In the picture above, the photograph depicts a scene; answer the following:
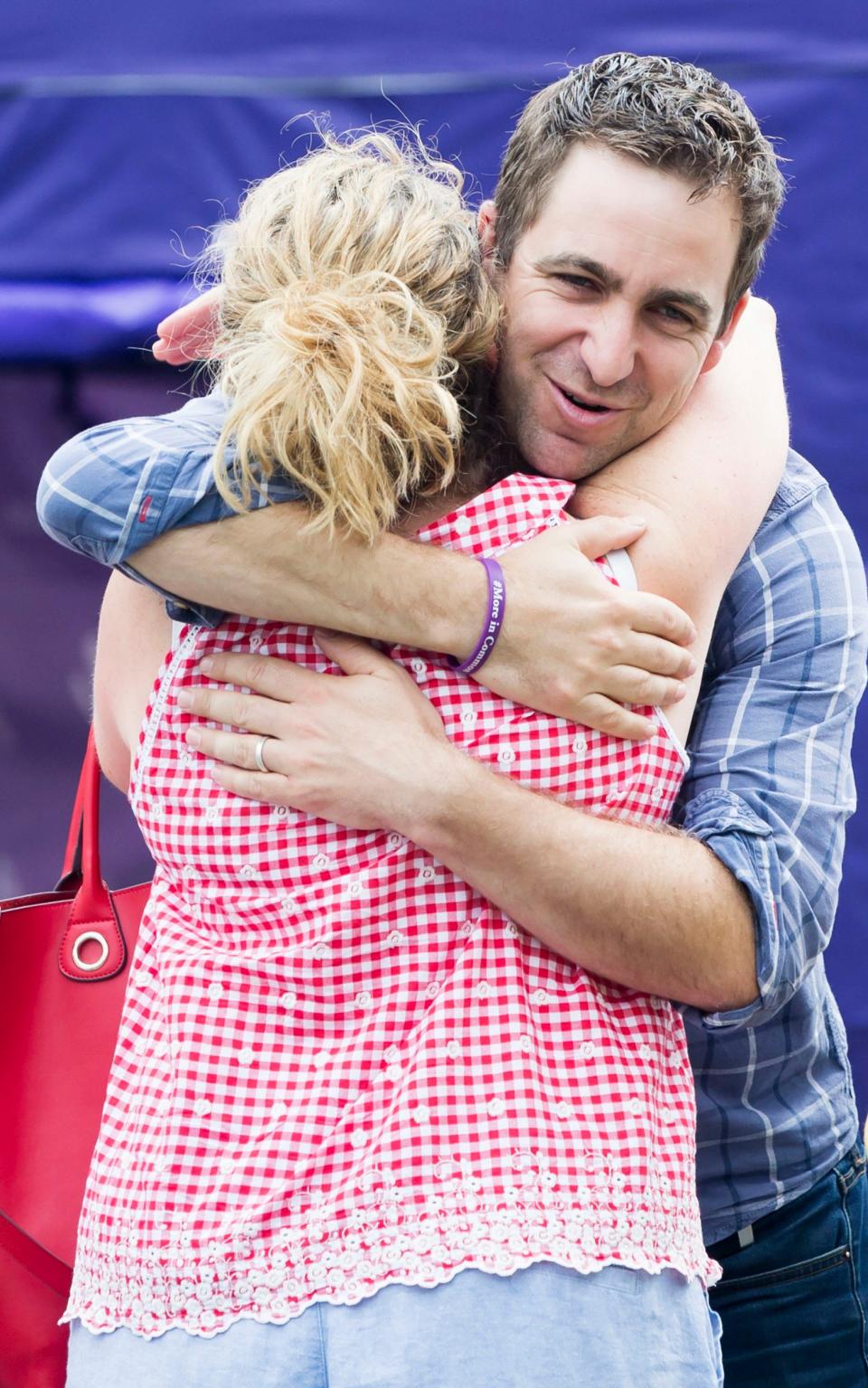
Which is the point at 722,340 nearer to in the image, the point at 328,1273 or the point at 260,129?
the point at 328,1273

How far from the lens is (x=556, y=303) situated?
135 cm

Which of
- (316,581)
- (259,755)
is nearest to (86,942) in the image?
(259,755)

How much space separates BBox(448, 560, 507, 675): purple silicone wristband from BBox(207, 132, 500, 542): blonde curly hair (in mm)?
94

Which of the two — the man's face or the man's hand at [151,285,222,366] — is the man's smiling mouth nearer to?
the man's face

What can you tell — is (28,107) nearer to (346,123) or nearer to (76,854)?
(346,123)

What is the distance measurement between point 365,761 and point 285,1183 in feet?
1.09

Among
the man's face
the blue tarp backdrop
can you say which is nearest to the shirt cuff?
the man's face

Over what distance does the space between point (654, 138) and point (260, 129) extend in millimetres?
1360

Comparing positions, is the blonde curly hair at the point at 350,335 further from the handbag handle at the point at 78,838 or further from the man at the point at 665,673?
the handbag handle at the point at 78,838

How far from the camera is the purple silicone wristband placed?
114cm

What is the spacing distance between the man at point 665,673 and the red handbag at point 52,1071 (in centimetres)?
36

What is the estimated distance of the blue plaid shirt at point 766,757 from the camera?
115cm

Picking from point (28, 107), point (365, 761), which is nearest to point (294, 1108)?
point (365, 761)

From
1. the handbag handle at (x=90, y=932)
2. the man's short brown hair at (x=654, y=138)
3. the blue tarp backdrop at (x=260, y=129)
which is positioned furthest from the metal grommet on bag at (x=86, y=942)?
the blue tarp backdrop at (x=260, y=129)
